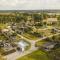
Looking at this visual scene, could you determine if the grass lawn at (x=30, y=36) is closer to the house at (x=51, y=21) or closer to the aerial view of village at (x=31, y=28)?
the aerial view of village at (x=31, y=28)

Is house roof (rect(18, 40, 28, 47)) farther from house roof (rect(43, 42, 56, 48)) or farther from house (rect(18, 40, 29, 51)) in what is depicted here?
house roof (rect(43, 42, 56, 48))

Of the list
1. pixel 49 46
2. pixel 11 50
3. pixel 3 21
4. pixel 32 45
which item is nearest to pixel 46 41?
pixel 49 46

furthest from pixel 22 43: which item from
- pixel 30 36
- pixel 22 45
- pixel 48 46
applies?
pixel 48 46

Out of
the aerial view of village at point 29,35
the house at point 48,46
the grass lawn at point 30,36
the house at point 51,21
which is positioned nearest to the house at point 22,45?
the aerial view of village at point 29,35

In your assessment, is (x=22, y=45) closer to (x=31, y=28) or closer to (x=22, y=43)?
(x=22, y=43)

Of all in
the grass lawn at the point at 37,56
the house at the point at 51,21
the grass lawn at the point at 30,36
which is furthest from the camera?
the house at the point at 51,21

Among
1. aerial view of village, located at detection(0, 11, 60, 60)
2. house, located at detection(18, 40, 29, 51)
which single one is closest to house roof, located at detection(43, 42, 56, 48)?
aerial view of village, located at detection(0, 11, 60, 60)

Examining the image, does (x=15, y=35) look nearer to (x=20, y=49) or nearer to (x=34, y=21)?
(x=20, y=49)

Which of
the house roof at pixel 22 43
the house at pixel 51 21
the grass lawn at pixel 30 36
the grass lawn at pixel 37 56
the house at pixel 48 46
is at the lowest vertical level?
the grass lawn at pixel 37 56
